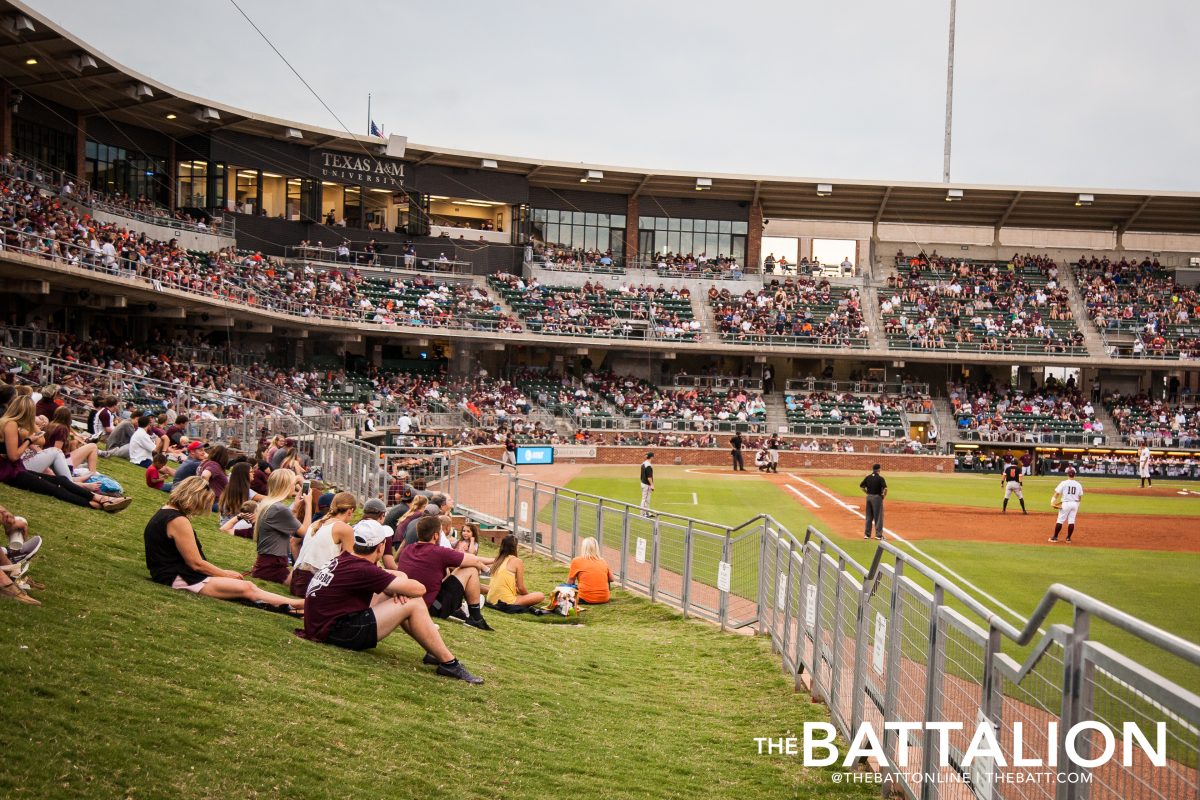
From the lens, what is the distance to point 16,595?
708 centimetres

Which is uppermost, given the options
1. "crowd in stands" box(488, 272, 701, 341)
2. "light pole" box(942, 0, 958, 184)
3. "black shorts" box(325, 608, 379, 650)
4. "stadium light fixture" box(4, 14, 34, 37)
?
"light pole" box(942, 0, 958, 184)

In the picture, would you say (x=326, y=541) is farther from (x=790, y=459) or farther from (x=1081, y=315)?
(x=1081, y=315)

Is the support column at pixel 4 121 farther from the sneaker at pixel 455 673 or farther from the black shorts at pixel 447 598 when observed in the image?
the sneaker at pixel 455 673

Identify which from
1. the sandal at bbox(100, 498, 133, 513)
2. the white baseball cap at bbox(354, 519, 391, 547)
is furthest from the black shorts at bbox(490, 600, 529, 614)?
the sandal at bbox(100, 498, 133, 513)

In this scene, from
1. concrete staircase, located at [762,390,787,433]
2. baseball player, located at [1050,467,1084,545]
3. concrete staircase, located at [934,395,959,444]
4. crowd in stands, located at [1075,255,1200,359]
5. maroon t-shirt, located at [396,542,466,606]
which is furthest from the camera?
crowd in stands, located at [1075,255,1200,359]

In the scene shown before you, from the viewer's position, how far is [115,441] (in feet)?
61.6

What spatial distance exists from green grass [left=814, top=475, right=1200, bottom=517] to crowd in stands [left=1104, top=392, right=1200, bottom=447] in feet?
16.7

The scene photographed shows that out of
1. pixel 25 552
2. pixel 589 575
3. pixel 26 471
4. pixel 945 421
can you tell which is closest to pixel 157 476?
pixel 26 471

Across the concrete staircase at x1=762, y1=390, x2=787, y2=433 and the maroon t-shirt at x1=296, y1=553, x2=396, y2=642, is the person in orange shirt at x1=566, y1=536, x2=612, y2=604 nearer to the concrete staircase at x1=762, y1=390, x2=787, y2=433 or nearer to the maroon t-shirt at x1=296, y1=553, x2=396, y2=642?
the maroon t-shirt at x1=296, y1=553, x2=396, y2=642

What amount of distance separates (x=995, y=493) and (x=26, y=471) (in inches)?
1291

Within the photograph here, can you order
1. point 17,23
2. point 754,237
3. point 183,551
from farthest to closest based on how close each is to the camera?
1. point 754,237
2. point 17,23
3. point 183,551

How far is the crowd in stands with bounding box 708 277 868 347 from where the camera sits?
55.6m

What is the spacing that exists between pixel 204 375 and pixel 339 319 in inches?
506

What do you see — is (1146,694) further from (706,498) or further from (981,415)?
(981,415)
